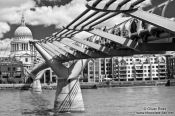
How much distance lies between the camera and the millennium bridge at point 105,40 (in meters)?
16.4

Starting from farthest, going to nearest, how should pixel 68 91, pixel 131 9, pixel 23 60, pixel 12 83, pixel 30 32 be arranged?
pixel 30 32, pixel 23 60, pixel 12 83, pixel 68 91, pixel 131 9

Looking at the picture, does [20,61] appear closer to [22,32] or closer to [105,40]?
[22,32]

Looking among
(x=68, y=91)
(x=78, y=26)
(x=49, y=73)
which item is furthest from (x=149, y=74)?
(x=78, y=26)

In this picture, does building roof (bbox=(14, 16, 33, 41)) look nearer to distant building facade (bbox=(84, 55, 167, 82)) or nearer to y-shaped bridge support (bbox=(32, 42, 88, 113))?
distant building facade (bbox=(84, 55, 167, 82))

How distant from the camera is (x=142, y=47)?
2383 centimetres

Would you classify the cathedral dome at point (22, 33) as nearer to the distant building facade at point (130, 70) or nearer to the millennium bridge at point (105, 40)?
the distant building facade at point (130, 70)

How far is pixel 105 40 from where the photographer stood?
31.8m

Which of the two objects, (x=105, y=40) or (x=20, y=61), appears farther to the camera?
(x=20, y=61)

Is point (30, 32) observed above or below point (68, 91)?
above

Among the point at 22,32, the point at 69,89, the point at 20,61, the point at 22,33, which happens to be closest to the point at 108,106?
the point at 69,89

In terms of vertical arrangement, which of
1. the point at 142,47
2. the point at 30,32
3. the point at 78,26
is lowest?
the point at 142,47

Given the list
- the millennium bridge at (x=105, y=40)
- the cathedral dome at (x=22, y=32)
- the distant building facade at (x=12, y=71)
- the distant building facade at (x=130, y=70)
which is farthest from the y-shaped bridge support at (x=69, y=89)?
the cathedral dome at (x=22, y=32)

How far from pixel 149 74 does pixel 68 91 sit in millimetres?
116810

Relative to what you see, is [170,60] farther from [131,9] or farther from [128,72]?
[131,9]
